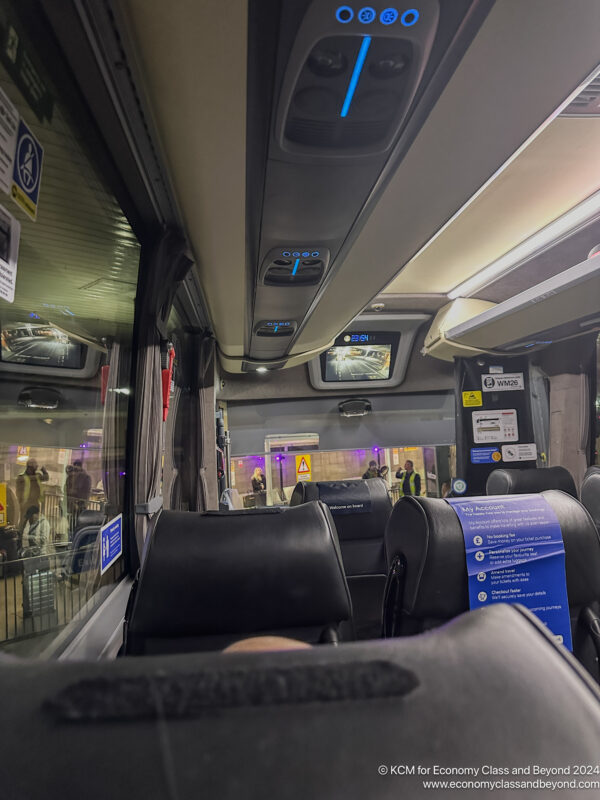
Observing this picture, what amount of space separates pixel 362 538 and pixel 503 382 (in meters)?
3.36

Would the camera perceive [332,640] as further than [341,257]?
No

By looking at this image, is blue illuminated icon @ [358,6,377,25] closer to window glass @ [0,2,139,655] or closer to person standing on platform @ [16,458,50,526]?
window glass @ [0,2,139,655]

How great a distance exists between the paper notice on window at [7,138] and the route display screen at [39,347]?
0.33 m

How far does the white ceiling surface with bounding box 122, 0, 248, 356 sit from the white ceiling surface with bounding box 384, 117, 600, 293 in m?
1.76

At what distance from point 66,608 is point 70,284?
1170 millimetres

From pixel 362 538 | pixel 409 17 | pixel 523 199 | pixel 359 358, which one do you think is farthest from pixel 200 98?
pixel 359 358

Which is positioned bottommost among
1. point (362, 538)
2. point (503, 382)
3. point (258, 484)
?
point (362, 538)

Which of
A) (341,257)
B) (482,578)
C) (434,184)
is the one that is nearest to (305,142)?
(434,184)

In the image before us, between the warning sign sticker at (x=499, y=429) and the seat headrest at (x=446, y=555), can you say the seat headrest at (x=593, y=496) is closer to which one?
the seat headrest at (x=446, y=555)

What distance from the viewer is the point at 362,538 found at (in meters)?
3.44

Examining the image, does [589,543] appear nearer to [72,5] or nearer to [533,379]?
[72,5]

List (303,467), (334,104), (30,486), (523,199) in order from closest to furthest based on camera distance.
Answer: (334,104)
(30,486)
(523,199)
(303,467)

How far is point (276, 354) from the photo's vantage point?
4844 mm

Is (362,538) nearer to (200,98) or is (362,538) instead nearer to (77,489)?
(77,489)
